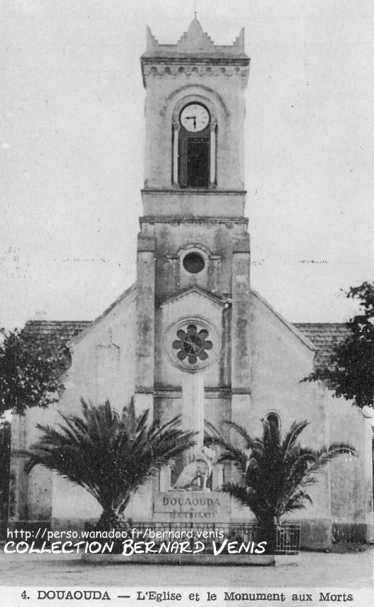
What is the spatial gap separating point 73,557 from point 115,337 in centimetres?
1192

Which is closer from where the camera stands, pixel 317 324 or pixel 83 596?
pixel 83 596

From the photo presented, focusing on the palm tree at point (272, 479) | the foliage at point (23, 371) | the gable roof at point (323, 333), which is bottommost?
the palm tree at point (272, 479)

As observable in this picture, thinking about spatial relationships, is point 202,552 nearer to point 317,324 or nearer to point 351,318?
point 351,318

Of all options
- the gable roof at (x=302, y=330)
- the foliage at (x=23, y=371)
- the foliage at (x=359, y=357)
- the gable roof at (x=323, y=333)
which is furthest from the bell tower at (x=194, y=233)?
the foliage at (x=359, y=357)

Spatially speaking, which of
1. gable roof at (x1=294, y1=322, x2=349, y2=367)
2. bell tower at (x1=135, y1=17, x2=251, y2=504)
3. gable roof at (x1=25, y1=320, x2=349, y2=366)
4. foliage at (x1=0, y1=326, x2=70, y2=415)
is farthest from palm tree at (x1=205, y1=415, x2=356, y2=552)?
gable roof at (x1=25, y1=320, x2=349, y2=366)

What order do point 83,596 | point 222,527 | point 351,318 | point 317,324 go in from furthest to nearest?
point 317,324, point 222,527, point 351,318, point 83,596

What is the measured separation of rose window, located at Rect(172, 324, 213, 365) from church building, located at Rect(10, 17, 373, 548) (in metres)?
0.04

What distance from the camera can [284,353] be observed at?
4472 centimetres

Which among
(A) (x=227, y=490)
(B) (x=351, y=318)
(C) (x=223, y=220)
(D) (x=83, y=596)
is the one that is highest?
(C) (x=223, y=220)

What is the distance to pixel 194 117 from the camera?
4703 cm

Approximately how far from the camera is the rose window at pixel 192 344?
4475cm

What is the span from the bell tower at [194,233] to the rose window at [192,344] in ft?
0.12

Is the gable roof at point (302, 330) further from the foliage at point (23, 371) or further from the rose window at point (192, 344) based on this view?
the foliage at point (23, 371)

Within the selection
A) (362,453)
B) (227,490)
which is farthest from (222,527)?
(362,453)
